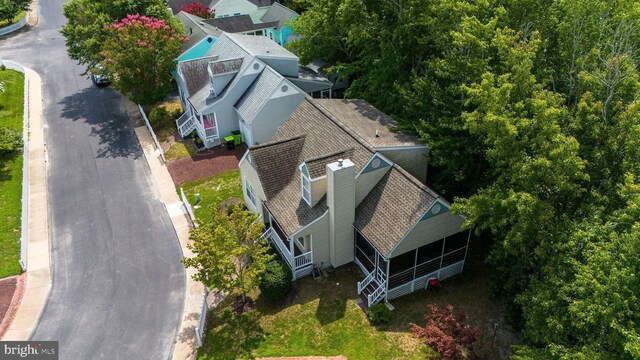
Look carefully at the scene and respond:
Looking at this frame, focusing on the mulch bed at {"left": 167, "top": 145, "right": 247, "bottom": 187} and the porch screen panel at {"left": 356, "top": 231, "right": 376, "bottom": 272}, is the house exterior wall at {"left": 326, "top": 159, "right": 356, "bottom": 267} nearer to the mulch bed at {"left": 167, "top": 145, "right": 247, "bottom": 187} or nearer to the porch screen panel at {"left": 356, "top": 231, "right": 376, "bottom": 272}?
the porch screen panel at {"left": 356, "top": 231, "right": 376, "bottom": 272}

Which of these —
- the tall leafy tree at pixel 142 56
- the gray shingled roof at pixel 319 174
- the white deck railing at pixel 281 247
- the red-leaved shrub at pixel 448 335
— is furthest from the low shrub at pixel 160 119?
the red-leaved shrub at pixel 448 335

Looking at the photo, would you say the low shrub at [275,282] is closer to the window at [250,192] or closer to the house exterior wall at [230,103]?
the window at [250,192]

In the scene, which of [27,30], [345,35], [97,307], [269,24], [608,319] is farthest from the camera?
[27,30]

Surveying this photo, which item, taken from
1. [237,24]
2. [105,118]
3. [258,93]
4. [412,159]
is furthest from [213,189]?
[237,24]

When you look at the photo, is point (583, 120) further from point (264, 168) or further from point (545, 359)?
point (264, 168)

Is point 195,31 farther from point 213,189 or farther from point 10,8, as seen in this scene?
point 10,8

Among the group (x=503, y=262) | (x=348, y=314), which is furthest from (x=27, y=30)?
(x=503, y=262)
